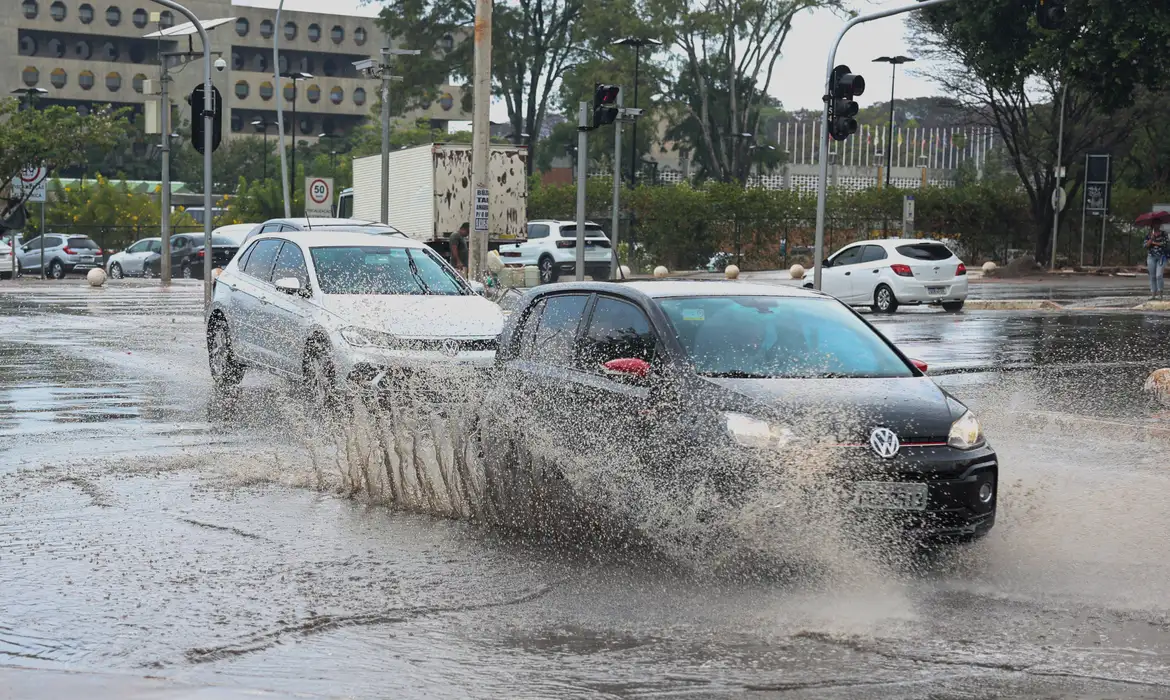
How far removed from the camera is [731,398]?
290 inches

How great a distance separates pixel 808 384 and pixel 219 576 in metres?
2.96

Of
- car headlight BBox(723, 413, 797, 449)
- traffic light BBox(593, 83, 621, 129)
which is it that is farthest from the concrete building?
car headlight BBox(723, 413, 797, 449)

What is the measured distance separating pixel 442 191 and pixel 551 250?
8.13 meters

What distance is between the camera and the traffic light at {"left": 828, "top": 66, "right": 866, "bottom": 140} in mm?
22062

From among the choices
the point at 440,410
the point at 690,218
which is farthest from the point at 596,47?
the point at 440,410

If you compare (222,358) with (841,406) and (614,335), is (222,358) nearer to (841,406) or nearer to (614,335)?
(614,335)

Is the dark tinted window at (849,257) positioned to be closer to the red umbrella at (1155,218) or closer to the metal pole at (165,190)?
the red umbrella at (1155,218)

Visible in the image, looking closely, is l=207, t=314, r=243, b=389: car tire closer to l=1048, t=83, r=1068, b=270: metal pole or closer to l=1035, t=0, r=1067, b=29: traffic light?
l=1035, t=0, r=1067, b=29: traffic light

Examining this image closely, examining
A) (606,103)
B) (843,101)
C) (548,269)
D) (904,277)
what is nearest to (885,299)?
(904,277)

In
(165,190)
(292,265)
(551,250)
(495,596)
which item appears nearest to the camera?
(495,596)

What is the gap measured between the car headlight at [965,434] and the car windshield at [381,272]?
7.13 meters

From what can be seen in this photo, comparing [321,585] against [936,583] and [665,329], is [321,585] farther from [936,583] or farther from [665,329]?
[936,583]

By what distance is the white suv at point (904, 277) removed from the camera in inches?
1185

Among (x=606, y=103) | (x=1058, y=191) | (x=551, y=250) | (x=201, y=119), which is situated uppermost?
(x=606, y=103)
